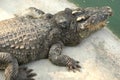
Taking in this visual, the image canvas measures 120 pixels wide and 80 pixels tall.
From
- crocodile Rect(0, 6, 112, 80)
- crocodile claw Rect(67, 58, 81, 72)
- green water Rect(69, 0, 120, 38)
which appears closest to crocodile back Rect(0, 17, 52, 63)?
crocodile Rect(0, 6, 112, 80)

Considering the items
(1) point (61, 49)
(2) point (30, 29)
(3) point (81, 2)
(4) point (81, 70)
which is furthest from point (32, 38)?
(3) point (81, 2)

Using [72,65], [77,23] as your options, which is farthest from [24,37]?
[77,23]

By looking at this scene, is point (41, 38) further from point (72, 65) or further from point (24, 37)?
point (72, 65)

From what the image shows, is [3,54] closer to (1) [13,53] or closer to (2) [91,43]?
(1) [13,53]

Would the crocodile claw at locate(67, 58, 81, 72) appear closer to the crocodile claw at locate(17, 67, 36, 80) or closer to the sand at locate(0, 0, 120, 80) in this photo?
the sand at locate(0, 0, 120, 80)

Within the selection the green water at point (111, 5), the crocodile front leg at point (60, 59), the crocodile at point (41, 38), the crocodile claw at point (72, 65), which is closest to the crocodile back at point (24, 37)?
the crocodile at point (41, 38)
